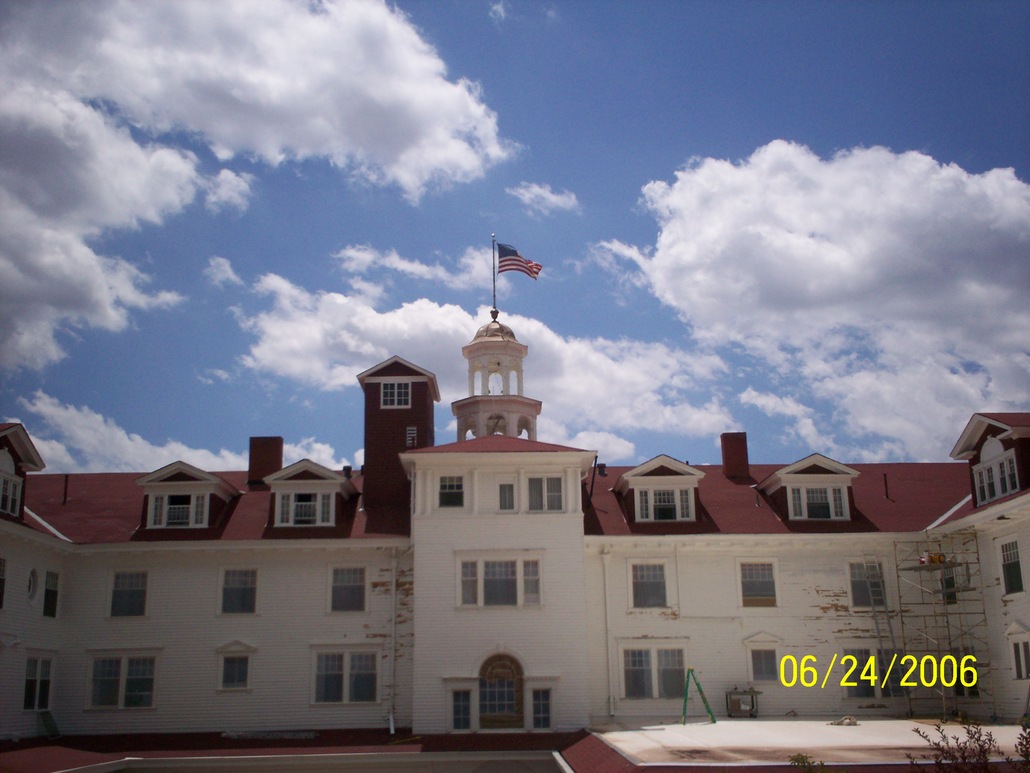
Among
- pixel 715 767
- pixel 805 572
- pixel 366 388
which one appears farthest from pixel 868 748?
pixel 366 388

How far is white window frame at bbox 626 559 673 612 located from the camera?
37406 mm

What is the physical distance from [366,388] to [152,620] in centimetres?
1197

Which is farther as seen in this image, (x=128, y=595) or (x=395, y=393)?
(x=395, y=393)

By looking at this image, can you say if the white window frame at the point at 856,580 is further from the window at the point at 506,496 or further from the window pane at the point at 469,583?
the window pane at the point at 469,583

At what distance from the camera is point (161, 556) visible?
125 feet

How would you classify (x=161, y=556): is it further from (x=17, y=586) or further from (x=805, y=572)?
(x=805, y=572)

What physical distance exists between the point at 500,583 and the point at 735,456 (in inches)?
494

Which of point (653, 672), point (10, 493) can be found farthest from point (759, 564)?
point (10, 493)

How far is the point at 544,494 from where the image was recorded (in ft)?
123

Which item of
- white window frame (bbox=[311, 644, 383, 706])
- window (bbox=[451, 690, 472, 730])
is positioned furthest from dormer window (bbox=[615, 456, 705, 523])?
white window frame (bbox=[311, 644, 383, 706])

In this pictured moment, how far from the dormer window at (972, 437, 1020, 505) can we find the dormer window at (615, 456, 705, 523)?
9.51 metres

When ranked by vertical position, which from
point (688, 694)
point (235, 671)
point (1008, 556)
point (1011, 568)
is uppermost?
point (1008, 556)

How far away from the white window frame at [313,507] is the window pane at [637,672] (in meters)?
11.6

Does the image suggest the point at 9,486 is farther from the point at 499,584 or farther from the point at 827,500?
the point at 827,500
